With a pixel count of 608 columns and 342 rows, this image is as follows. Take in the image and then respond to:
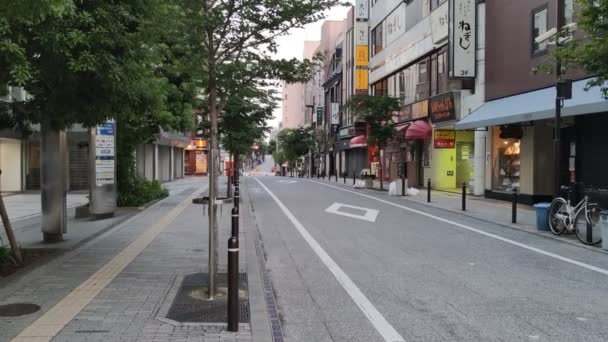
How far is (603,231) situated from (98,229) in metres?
11.0

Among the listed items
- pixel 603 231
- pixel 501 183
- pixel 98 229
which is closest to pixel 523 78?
pixel 501 183

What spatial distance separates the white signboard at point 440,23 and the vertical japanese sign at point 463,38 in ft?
9.53

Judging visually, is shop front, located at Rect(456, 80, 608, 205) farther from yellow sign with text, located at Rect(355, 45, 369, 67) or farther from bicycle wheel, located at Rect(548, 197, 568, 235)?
yellow sign with text, located at Rect(355, 45, 369, 67)

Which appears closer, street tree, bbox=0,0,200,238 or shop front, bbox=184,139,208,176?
street tree, bbox=0,0,200,238

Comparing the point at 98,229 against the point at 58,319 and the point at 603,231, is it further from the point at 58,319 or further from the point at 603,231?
the point at 603,231

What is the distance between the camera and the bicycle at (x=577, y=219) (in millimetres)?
12008

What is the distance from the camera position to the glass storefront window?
2223cm

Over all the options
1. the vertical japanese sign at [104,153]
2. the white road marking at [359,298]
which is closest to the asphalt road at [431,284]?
the white road marking at [359,298]

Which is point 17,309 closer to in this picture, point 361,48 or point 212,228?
point 212,228

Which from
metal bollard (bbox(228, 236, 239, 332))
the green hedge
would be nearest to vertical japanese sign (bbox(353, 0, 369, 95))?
the green hedge

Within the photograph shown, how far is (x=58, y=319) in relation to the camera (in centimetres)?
594

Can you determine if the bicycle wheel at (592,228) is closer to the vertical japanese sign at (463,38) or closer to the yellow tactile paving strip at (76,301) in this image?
the yellow tactile paving strip at (76,301)

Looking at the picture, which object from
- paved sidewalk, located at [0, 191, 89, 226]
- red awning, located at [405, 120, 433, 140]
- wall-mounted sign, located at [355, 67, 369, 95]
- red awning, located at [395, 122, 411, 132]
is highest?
wall-mounted sign, located at [355, 67, 369, 95]

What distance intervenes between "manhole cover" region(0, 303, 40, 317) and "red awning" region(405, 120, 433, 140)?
2627cm
